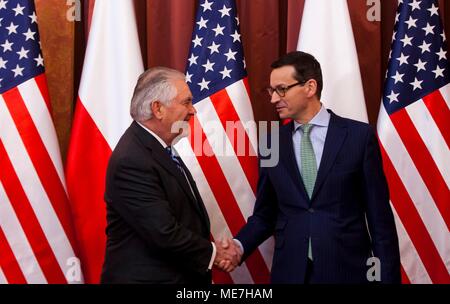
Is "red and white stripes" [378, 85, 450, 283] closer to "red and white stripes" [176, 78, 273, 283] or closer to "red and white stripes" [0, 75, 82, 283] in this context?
"red and white stripes" [176, 78, 273, 283]

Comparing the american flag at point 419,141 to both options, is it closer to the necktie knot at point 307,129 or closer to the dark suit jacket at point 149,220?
the necktie knot at point 307,129

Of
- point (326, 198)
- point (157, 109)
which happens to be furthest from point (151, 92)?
point (326, 198)

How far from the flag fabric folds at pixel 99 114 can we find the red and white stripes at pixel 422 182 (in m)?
1.22

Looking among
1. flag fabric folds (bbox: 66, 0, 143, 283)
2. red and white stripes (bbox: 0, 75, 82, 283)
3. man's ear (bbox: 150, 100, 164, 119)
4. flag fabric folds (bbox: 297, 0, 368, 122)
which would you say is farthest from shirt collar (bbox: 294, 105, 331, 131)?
red and white stripes (bbox: 0, 75, 82, 283)

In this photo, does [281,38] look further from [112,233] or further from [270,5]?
[112,233]

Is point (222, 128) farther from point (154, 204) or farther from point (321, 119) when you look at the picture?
point (154, 204)

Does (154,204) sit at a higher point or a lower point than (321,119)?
lower

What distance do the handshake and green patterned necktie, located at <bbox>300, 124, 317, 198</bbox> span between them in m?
0.40

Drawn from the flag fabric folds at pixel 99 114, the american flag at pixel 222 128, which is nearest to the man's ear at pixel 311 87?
the american flag at pixel 222 128

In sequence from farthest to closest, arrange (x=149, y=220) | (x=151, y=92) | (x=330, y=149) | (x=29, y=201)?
1. (x=29, y=201)
2. (x=330, y=149)
3. (x=151, y=92)
4. (x=149, y=220)

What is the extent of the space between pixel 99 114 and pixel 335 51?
44.0 inches

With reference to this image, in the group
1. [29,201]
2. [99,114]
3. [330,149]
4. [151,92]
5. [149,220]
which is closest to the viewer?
[149,220]

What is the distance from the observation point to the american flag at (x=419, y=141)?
110 inches

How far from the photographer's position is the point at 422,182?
9.17 ft
